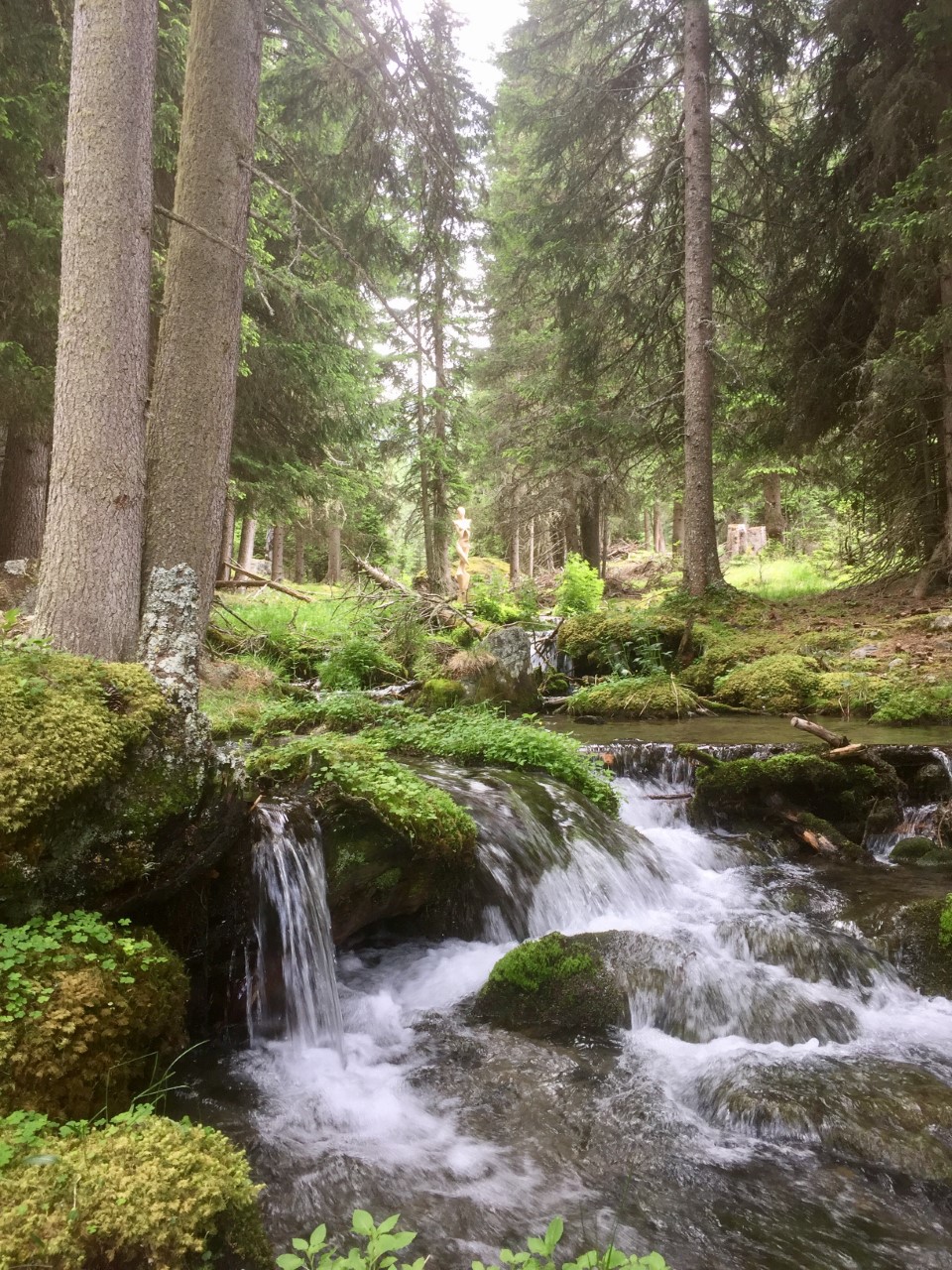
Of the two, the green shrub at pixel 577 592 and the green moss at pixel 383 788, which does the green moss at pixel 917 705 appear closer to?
the green moss at pixel 383 788

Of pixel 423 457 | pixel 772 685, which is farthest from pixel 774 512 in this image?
pixel 772 685

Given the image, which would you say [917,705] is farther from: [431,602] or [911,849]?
[431,602]

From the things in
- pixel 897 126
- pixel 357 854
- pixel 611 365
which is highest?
pixel 897 126

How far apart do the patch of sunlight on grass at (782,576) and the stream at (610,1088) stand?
39.0ft

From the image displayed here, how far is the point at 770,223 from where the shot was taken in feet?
46.2

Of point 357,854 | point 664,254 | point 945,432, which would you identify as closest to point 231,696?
point 357,854

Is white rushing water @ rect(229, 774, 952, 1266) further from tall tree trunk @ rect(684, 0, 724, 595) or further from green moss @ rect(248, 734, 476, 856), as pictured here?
tall tree trunk @ rect(684, 0, 724, 595)

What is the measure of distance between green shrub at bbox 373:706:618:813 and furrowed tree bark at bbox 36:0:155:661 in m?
3.24

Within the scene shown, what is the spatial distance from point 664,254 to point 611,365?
2.46m

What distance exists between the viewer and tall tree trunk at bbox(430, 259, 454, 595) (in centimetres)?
1778

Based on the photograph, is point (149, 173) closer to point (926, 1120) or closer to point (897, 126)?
point (926, 1120)

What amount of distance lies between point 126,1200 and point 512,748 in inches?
218

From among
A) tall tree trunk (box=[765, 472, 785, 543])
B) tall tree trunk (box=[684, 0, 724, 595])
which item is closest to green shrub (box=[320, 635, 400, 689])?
tall tree trunk (box=[684, 0, 724, 595])

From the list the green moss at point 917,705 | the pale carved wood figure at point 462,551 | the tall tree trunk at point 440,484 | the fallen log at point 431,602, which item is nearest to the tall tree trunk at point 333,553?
the tall tree trunk at point 440,484
